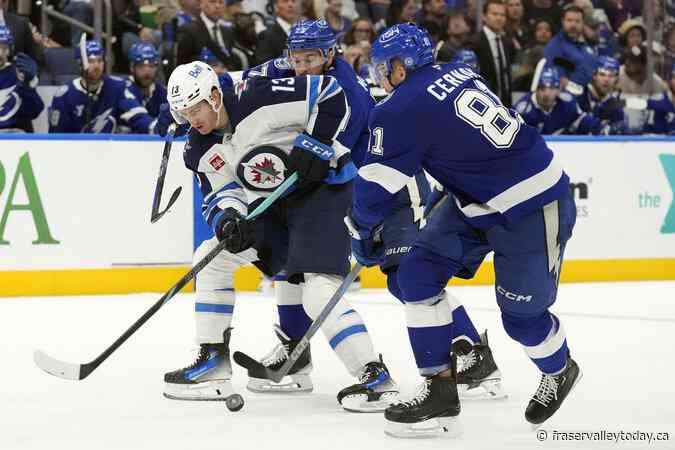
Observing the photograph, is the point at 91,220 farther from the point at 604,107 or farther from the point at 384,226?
the point at 604,107

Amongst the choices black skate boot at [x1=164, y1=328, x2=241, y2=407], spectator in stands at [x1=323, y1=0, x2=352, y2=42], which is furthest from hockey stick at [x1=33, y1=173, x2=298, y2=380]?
spectator in stands at [x1=323, y1=0, x2=352, y2=42]

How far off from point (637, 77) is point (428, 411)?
622cm

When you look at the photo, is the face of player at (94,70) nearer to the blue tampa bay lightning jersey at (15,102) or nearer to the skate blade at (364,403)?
the blue tampa bay lightning jersey at (15,102)

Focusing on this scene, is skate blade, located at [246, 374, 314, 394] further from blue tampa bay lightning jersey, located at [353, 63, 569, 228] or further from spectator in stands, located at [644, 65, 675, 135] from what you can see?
spectator in stands, located at [644, 65, 675, 135]

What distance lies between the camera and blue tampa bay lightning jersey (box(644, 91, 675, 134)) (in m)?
8.72

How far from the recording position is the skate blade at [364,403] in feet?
12.3

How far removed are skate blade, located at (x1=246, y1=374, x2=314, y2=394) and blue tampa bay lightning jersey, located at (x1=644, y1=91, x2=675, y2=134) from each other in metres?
5.27

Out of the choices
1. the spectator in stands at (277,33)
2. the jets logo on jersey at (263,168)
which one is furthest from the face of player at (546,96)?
the jets logo on jersey at (263,168)

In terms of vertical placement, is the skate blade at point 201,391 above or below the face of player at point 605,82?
above

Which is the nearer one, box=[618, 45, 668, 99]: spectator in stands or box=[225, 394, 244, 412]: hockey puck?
box=[225, 394, 244, 412]: hockey puck

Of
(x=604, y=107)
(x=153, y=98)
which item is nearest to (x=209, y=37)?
(x=153, y=98)

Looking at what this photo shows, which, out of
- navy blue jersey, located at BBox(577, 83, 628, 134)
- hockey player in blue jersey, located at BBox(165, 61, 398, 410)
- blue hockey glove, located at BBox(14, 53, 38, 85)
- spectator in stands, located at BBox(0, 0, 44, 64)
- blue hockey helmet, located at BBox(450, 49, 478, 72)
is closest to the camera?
hockey player in blue jersey, located at BBox(165, 61, 398, 410)

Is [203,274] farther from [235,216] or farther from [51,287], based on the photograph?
[51,287]

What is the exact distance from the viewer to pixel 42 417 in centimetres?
370
